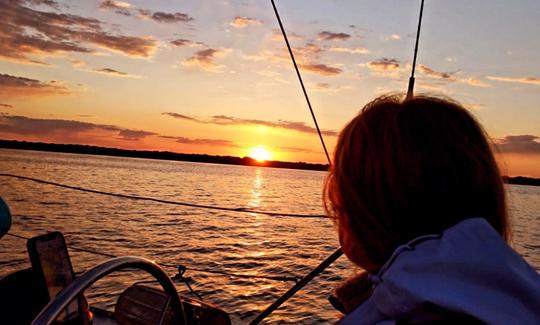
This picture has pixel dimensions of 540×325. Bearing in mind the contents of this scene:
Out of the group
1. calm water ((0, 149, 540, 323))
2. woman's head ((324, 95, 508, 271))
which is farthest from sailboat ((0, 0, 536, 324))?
calm water ((0, 149, 540, 323))

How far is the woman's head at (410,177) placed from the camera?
105 centimetres

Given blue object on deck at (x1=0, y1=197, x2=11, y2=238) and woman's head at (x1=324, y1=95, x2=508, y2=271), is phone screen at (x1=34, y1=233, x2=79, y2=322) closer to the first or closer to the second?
blue object on deck at (x1=0, y1=197, x2=11, y2=238)

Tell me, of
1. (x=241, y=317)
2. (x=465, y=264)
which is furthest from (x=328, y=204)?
(x=241, y=317)

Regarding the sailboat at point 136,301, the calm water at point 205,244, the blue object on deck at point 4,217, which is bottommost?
the calm water at point 205,244

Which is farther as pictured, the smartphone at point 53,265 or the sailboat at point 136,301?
the smartphone at point 53,265

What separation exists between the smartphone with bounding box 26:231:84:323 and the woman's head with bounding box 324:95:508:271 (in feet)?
3.09

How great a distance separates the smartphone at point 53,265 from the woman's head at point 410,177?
0.94m

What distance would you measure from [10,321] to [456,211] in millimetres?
1439

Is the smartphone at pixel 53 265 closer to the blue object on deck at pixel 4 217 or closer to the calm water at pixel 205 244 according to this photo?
the blue object on deck at pixel 4 217

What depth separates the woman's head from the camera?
3.45 feet

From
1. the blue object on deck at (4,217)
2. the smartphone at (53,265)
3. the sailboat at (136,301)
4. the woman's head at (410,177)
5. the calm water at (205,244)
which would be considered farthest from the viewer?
the calm water at (205,244)

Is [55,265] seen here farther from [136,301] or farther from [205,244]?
[205,244]

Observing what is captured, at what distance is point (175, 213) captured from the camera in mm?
23891

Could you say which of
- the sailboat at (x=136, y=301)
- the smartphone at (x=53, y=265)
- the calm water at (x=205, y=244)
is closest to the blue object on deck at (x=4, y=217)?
the sailboat at (x=136, y=301)
